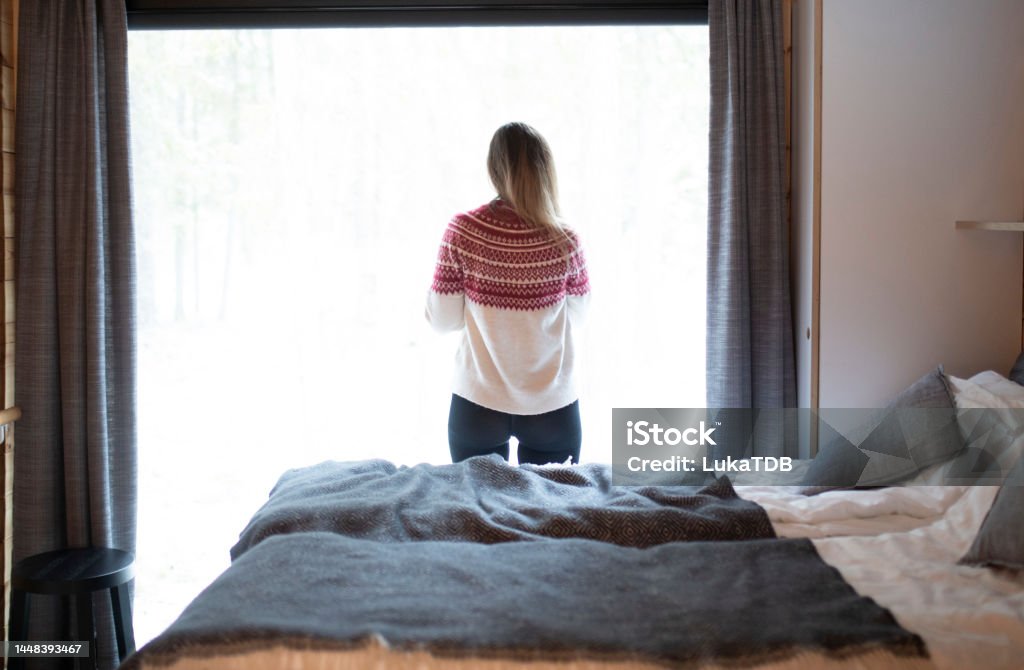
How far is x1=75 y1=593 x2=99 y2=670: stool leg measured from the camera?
286 cm

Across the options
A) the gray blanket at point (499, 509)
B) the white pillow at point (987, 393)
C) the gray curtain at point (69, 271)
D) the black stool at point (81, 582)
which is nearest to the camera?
the gray blanket at point (499, 509)

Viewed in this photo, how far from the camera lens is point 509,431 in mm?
3049

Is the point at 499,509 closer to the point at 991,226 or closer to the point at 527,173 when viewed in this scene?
the point at 527,173

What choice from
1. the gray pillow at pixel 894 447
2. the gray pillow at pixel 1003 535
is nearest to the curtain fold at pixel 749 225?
the gray pillow at pixel 894 447

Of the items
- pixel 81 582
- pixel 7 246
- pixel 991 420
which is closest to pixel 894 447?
pixel 991 420

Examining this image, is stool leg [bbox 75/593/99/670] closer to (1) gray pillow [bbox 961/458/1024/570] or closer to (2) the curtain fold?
(2) the curtain fold

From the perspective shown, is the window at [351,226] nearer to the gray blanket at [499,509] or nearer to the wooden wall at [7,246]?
the wooden wall at [7,246]

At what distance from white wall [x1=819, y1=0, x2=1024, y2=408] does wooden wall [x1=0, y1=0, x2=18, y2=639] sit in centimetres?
241

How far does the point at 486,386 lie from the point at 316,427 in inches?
33.2

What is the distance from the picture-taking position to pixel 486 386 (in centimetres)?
298

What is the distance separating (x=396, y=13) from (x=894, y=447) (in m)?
1.98

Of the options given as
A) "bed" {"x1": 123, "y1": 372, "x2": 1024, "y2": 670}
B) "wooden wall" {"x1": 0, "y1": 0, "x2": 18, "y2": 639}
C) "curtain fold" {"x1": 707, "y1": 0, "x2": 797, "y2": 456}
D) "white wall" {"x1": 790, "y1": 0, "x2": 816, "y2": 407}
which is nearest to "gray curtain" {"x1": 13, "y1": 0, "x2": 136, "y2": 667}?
"wooden wall" {"x1": 0, "y1": 0, "x2": 18, "y2": 639}

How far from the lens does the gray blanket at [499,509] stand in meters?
2.13

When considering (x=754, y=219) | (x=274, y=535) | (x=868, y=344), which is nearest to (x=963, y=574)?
(x=868, y=344)
